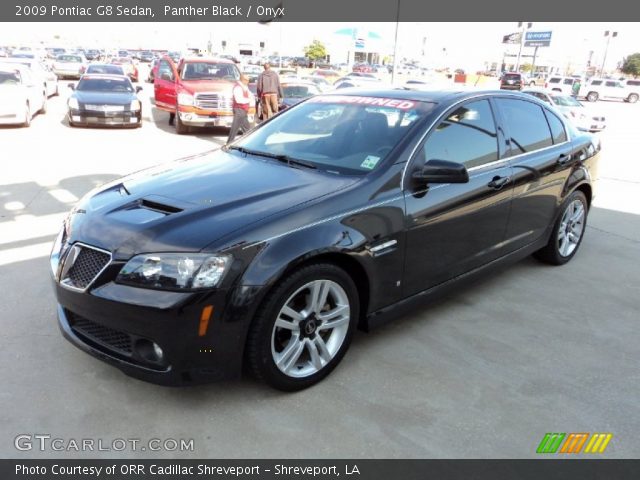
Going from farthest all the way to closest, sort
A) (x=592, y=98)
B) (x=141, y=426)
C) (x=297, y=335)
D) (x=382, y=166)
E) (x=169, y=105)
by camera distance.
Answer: (x=592, y=98)
(x=169, y=105)
(x=382, y=166)
(x=297, y=335)
(x=141, y=426)

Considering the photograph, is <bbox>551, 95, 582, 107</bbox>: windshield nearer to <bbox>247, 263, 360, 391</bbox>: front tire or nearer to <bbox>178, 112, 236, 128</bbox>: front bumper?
Answer: <bbox>178, 112, 236, 128</bbox>: front bumper

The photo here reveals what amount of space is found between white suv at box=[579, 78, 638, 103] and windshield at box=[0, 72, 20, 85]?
128ft

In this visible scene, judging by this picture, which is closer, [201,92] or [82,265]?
[82,265]

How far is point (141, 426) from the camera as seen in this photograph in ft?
8.88

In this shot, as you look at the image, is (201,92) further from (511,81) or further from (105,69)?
(511,81)

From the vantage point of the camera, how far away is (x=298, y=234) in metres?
2.79

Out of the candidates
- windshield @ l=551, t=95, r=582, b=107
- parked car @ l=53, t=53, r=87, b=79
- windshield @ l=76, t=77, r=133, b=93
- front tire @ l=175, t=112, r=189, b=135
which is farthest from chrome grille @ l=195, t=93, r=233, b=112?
parked car @ l=53, t=53, r=87, b=79

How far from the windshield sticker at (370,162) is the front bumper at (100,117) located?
38.6 feet

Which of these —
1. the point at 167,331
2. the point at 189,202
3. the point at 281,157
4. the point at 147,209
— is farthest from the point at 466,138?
the point at 167,331

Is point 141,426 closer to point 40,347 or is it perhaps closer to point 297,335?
point 297,335

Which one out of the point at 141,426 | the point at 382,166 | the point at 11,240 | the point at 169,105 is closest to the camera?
the point at 141,426

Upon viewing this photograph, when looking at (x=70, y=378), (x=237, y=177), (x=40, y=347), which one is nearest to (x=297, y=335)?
(x=237, y=177)

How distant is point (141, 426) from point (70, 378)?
0.65 metres

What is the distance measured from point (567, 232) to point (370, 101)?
104 inches
